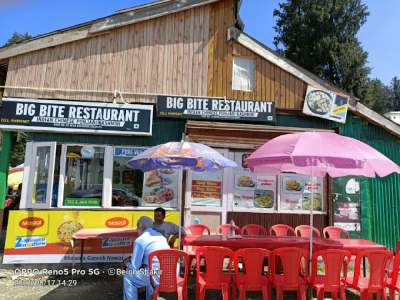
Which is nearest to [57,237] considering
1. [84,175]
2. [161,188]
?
[84,175]

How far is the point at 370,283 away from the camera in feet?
16.6

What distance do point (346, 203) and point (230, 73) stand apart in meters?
4.30

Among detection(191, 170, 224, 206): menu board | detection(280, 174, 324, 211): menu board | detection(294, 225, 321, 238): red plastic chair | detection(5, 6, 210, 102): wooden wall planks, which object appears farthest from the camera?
detection(280, 174, 324, 211): menu board

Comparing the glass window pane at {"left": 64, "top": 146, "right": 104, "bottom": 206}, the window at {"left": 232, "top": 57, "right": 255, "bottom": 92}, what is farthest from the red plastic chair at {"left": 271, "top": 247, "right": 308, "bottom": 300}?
the window at {"left": 232, "top": 57, "right": 255, "bottom": 92}

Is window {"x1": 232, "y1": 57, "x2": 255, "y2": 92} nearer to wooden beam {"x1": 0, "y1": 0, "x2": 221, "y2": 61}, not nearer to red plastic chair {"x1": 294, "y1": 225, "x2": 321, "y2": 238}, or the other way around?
wooden beam {"x1": 0, "y1": 0, "x2": 221, "y2": 61}

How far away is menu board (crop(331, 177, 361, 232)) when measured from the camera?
904 centimetres

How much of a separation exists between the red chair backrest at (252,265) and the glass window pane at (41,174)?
5.19 metres

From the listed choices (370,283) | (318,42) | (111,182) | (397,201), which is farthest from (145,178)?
(318,42)

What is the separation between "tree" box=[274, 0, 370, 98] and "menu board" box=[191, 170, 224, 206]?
65.9ft

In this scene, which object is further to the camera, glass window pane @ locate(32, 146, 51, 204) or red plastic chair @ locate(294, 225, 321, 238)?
glass window pane @ locate(32, 146, 51, 204)

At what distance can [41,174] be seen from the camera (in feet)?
27.4

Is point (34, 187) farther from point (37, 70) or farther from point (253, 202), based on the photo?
point (253, 202)

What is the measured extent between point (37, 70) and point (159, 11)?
10.5ft

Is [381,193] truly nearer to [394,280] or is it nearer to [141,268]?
[394,280]
